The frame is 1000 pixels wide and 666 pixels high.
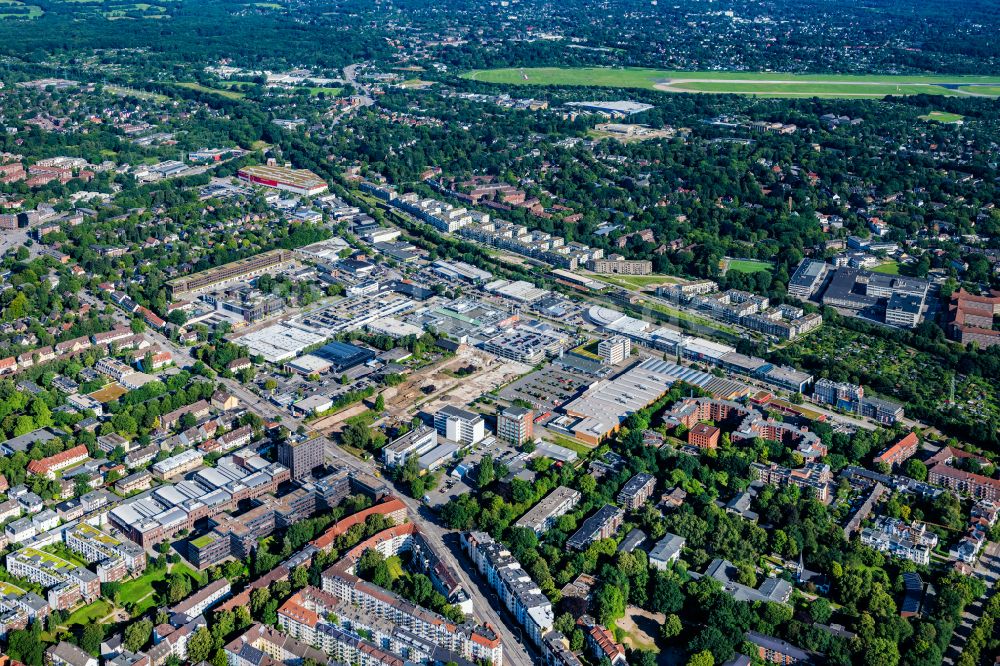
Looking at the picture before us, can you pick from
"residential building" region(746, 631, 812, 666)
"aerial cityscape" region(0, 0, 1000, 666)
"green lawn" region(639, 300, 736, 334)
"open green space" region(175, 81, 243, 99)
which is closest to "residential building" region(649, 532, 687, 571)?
"aerial cityscape" region(0, 0, 1000, 666)

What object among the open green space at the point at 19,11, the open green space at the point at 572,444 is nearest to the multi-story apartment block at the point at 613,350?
the open green space at the point at 572,444

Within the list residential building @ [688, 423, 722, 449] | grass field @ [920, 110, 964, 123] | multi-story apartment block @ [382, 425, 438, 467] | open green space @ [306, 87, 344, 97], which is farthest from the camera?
open green space @ [306, 87, 344, 97]

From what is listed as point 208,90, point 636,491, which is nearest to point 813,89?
point 208,90

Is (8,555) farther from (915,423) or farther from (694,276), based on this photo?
(694,276)

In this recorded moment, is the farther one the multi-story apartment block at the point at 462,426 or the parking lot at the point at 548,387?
the parking lot at the point at 548,387

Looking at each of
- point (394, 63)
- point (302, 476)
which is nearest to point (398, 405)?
point (302, 476)

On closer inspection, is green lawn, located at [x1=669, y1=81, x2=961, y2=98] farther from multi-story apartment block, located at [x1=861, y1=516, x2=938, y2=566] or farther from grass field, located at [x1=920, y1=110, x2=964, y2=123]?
multi-story apartment block, located at [x1=861, y1=516, x2=938, y2=566]

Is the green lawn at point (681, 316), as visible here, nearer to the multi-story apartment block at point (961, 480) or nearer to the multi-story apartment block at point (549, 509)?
the multi-story apartment block at point (961, 480)
